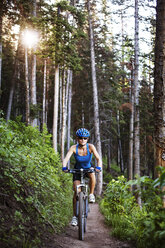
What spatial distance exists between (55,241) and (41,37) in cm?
1617

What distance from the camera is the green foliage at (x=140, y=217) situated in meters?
2.84

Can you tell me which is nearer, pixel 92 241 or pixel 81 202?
pixel 92 241

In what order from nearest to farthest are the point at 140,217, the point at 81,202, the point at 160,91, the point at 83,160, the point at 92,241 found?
the point at 140,217
the point at 160,91
the point at 92,241
the point at 81,202
the point at 83,160

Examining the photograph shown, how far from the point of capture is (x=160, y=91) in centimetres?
513

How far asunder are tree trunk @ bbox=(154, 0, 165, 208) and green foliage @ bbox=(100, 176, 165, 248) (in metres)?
0.97

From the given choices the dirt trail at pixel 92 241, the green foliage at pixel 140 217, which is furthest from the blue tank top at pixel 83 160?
the dirt trail at pixel 92 241

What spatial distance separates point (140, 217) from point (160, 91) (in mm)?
2596

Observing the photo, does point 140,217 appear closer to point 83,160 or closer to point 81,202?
point 81,202

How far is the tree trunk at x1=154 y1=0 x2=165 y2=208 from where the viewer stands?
511cm

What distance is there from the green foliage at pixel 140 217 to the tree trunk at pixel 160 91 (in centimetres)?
97

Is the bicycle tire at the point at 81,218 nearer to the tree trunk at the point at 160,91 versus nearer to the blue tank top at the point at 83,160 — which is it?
the blue tank top at the point at 83,160

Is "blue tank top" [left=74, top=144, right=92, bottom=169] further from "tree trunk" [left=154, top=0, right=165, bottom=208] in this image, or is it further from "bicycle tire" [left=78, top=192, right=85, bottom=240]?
"tree trunk" [left=154, top=0, right=165, bottom=208]

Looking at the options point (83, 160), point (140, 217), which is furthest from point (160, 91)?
point (140, 217)

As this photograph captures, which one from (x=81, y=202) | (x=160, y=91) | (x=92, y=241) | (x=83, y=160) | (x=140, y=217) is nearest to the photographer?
(x=140, y=217)
